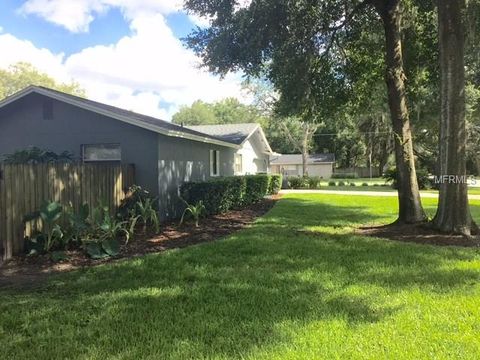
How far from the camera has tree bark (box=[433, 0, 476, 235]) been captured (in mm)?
9258

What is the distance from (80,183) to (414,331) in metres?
7.66

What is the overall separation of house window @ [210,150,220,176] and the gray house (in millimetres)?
4491

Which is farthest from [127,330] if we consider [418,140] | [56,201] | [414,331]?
[418,140]

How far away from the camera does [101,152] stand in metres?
12.8

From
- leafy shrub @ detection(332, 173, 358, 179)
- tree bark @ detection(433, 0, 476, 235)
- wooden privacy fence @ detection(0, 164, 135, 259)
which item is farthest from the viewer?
leafy shrub @ detection(332, 173, 358, 179)

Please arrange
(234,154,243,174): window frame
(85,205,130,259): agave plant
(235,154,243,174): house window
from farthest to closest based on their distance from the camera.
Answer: (235,154,243,174): house window, (234,154,243,174): window frame, (85,205,130,259): agave plant

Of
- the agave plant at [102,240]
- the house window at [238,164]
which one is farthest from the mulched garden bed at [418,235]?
the house window at [238,164]

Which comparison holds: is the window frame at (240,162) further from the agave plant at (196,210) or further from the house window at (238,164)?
the agave plant at (196,210)

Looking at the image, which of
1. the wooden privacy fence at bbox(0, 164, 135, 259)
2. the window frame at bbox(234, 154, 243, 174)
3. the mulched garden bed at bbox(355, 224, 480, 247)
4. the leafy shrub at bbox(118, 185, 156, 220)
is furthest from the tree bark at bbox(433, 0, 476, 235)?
the window frame at bbox(234, 154, 243, 174)

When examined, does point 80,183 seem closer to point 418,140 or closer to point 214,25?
point 214,25

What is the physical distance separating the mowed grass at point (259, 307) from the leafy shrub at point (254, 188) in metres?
10.00

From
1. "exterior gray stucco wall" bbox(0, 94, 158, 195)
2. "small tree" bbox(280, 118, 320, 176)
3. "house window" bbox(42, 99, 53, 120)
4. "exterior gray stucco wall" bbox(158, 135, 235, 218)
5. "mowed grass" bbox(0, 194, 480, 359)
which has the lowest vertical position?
"mowed grass" bbox(0, 194, 480, 359)

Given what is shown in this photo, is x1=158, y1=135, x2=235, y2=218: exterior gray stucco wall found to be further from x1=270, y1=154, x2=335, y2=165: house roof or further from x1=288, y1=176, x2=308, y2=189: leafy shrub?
Result: x1=270, y1=154, x2=335, y2=165: house roof

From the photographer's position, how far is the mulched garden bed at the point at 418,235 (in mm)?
8828
